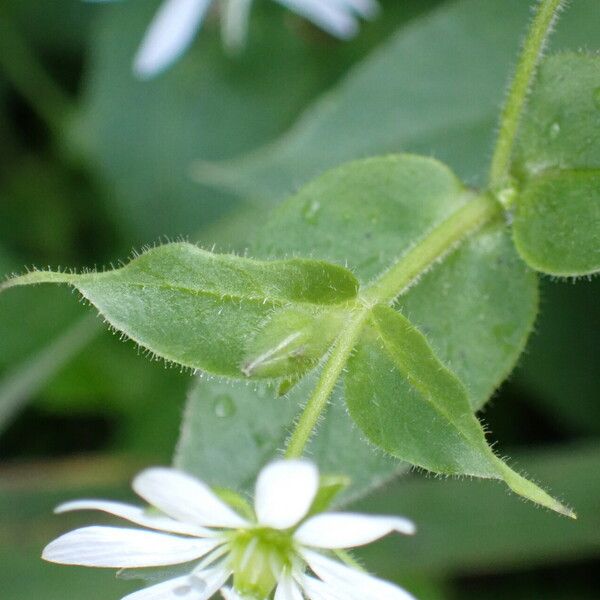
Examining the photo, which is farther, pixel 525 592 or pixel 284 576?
pixel 525 592

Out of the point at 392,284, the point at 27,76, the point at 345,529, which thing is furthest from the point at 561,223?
the point at 27,76

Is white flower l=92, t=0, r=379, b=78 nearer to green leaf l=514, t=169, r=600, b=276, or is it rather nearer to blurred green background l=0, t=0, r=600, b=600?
blurred green background l=0, t=0, r=600, b=600

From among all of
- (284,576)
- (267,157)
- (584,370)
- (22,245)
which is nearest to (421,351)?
(284,576)

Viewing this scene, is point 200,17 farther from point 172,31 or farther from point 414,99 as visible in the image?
point 414,99

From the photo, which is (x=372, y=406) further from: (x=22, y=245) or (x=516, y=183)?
(x=22, y=245)

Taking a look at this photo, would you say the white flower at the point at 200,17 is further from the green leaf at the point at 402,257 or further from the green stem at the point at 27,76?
the green leaf at the point at 402,257

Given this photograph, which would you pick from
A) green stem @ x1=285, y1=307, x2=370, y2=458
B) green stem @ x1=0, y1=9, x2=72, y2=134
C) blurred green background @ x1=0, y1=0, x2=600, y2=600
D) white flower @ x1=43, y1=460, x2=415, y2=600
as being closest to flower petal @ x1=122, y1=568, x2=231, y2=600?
white flower @ x1=43, y1=460, x2=415, y2=600

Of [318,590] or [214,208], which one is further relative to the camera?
[214,208]
